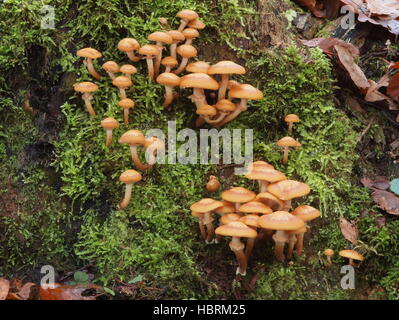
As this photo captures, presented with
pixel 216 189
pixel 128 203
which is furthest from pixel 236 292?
pixel 128 203

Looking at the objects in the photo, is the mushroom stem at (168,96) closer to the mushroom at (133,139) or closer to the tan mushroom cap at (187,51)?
the tan mushroom cap at (187,51)

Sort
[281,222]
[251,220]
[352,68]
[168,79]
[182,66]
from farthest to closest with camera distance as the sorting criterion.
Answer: [352,68] → [182,66] → [168,79] → [251,220] → [281,222]

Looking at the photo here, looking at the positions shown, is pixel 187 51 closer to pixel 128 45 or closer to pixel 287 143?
pixel 128 45

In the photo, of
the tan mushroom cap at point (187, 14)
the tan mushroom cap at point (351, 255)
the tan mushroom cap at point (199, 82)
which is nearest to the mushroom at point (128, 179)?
the tan mushroom cap at point (199, 82)

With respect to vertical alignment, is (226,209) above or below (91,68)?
below

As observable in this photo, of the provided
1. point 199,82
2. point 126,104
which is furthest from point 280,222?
point 126,104

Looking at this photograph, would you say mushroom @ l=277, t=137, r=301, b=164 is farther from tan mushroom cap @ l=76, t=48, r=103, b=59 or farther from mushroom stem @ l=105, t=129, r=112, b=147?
tan mushroom cap @ l=76, t=48, r=103, b=59

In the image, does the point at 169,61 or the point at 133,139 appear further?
the point at 169,61

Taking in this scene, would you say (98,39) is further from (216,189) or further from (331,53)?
(331,53)
